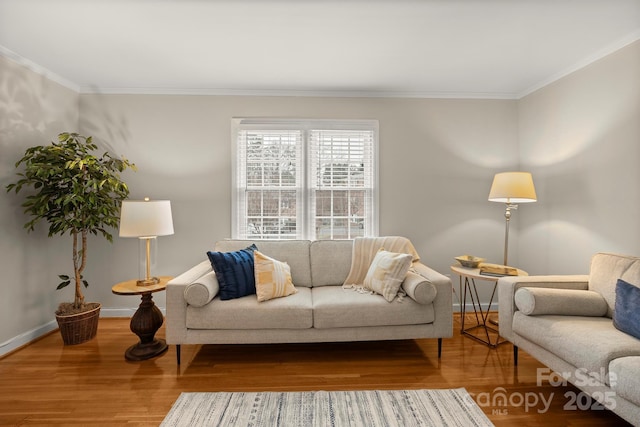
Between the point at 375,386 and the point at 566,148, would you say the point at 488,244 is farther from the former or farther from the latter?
the point at 375,386

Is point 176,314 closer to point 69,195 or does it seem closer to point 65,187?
point 69,195

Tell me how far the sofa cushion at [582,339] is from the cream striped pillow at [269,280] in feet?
5.86

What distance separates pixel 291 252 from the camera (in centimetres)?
316

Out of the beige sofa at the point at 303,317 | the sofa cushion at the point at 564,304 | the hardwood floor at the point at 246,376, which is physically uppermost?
the sofa cushion at the point at 564,304

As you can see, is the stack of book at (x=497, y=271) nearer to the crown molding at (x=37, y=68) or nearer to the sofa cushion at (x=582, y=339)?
the sofa cushion at (x=582, y=339)

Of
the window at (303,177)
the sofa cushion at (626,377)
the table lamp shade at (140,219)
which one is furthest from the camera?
the window at (303,177)

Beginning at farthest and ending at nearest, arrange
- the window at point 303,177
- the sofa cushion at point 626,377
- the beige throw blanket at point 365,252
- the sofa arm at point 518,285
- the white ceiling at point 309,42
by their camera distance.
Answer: the window at point 303,177
the beige throw blanket at point 365,252
the sofa arm at point 518,285
the white ceiling at point 309,42
the sofa cushion at point 626,377

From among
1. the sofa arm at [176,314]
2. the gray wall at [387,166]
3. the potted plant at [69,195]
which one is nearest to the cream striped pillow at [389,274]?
the gray wall at [387,166]

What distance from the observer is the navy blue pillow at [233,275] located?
2582mm

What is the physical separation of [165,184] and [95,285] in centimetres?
134

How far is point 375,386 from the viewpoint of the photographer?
2.20 metres

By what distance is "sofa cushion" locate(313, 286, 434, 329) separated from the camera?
8.12 ft

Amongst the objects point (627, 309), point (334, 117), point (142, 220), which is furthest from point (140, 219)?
point (627, 309)

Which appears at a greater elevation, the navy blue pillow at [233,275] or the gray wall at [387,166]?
the gray wall at [387,166]
